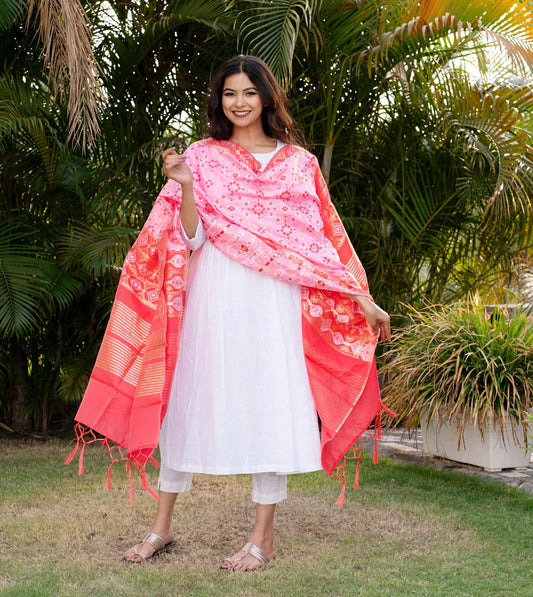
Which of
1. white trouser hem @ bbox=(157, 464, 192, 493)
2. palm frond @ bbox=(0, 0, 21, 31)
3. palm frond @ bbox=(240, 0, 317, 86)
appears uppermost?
palm frond @ bbox=(240, 0, 317, 86)

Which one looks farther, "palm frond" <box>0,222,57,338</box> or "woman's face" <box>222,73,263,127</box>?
"palm frond" <box>0,222,57,338</box>

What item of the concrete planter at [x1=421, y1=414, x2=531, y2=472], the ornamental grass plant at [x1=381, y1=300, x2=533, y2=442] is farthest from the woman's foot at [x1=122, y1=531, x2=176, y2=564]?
the concrete planter at [x1=421, y1=414, x2=531, y2=472]

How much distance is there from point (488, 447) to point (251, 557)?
1889 millimetres

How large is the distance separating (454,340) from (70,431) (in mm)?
2867

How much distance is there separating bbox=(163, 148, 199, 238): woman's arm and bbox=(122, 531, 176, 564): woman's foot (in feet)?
3.64

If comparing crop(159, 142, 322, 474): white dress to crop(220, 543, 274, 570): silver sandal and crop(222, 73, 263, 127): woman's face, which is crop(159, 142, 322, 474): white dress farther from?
crop(222, 73, 263, 127): woman's face

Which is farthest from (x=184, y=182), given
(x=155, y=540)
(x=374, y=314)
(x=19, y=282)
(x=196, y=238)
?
(x=19, y=282)

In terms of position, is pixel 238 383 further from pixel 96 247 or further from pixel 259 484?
pixel 96 247

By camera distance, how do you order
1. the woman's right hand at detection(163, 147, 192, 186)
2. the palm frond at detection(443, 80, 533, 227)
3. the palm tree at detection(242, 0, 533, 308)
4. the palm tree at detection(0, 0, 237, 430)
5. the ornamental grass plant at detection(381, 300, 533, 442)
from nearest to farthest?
1. the woman's right hand at detection(163, 147, 192, 186)
2. the ornamental grass plant at detection(381, 300, 533, 442)
3. the palm tree at detection(0, 0, 237, 430)
4. the palm tree at detection(242, 0, 533, 308)
5. the palm frond at detection(443, 80, 533, 227)

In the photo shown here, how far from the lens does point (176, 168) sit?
8.36ft

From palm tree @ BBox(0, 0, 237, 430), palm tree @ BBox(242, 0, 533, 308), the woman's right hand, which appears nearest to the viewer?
the woman's right hand

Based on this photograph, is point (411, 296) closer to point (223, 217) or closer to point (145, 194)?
point (145, 194)

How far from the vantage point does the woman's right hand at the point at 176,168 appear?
2529mm

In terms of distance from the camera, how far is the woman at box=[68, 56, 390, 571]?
8.70ft
